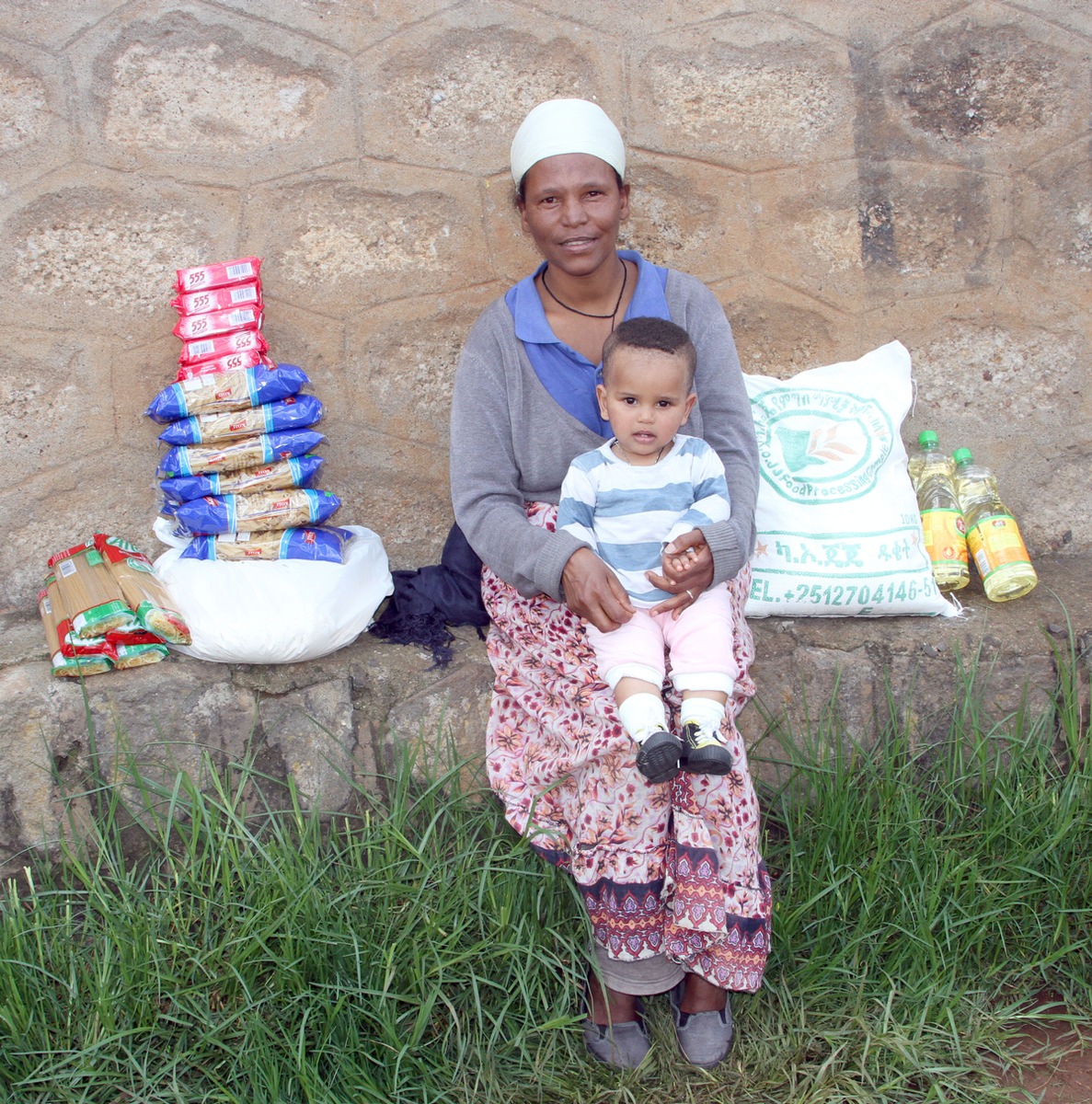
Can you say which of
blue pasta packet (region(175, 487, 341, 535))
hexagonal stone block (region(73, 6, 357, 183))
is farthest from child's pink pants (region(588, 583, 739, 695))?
hexagonal stone block (region(73, 6, 357, 183))

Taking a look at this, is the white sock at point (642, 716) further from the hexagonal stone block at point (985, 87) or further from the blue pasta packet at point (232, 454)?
the hexagonal stone block at point (985, 87)

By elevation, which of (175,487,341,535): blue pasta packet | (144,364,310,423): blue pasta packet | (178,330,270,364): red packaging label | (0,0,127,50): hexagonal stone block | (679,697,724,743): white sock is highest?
(0,0,127,50): hexagonal stone block

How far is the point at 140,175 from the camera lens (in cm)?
315

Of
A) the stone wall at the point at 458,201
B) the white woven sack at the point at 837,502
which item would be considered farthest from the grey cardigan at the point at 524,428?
the stone wall at the point at 458,201

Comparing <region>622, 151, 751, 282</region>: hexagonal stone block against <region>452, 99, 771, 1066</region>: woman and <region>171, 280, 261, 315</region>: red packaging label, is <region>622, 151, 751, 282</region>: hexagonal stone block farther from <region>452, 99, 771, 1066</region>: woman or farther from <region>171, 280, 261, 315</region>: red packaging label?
<region>171, 280, 261, 315</region>: red packaging label

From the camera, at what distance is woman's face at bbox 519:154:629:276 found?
8.66ft

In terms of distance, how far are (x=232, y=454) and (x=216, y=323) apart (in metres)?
0.37

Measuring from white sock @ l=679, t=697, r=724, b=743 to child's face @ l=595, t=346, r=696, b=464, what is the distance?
562 millimetres

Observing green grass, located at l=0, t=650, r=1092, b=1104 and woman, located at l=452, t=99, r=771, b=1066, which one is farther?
woman, located at l=452, t=99, r=771, b=1066

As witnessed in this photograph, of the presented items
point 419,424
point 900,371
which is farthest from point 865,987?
point 419,424

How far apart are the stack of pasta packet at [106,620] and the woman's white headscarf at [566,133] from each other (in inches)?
54.4

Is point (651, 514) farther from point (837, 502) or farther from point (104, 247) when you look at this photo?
point (104, 247)

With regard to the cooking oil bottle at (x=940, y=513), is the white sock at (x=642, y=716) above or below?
below

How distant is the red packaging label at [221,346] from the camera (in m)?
2.99
